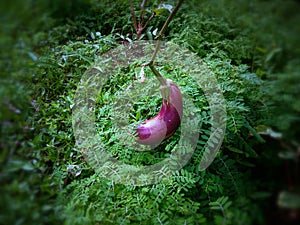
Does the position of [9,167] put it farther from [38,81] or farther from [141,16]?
[141,16]

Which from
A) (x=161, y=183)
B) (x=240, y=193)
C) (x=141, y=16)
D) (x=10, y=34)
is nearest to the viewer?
(x=10, y=34)

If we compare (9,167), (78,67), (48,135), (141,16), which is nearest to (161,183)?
(48,135)

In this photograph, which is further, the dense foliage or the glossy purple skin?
the glossy purple skin

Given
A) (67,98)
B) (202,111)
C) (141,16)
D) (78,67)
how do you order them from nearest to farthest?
(202,111)
(67,98)
(78,67)
(141,16)

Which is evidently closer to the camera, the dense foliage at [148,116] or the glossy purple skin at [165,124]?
the dense foliage at [148,116]
